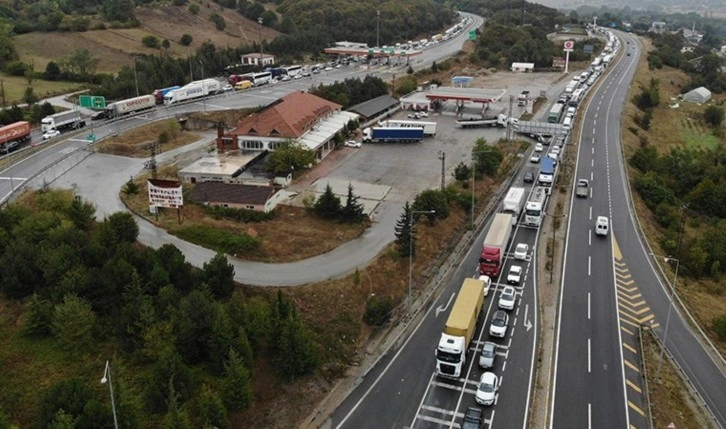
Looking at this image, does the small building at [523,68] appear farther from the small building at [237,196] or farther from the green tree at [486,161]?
the small building at [237,196]

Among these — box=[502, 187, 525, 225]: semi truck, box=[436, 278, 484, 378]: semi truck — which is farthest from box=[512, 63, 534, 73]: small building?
box=[436, 278, 484, 378]: semi truck

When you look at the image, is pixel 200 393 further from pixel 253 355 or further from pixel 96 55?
pixel 96 55

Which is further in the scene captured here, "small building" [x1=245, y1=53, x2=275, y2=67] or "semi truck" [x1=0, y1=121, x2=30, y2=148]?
"small building" [x1=245, y1=53, x2=275, y2=67]

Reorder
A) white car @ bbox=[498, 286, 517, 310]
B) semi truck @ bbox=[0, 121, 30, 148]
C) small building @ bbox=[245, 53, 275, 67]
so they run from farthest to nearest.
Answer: small building @ bbox=[245, 53, 275, 67] → semi truck @ bbox=[0, 121, 30, 148] → white car @ bbox=[498, 286, 517, 310]

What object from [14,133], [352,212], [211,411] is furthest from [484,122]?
[211,411]

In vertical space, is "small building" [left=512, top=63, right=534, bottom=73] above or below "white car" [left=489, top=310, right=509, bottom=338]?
above

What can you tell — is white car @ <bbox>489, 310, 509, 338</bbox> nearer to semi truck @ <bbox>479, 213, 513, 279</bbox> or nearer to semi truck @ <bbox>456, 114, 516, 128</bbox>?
semi truck @ <bbox>479, 213, 513, 279</bbox>

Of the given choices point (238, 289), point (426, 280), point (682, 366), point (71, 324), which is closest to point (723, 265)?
point (682, 366)
